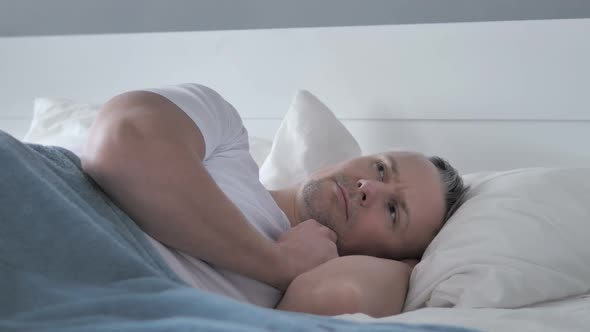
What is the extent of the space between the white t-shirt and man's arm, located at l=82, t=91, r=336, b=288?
1.3 inches

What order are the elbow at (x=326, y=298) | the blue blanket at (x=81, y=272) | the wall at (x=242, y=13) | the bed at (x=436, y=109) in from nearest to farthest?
the blue blanket at (x=81, y=272) → the elbow at (x=326, y=298) → the bed at (x=436, y=109) → the wall at (x=242, y=13)

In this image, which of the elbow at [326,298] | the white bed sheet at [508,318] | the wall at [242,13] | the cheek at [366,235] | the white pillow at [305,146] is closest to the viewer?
the white bed sheet at [508,318]

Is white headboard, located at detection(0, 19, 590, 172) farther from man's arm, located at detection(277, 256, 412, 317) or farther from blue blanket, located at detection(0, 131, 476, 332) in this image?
blue blanket, located at detection(0, 131, 476, 332)

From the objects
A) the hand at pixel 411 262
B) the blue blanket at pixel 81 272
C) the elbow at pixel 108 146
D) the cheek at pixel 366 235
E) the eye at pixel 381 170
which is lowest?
the hand at pixel 411 262

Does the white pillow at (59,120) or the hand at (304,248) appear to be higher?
the white pillow at (59,120)

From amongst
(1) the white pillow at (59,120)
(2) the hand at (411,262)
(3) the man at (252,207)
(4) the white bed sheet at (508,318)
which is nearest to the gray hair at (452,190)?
(3) the man at (252,207)

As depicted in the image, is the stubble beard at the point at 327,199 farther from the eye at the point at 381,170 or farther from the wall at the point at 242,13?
the wall at the point at 242,13

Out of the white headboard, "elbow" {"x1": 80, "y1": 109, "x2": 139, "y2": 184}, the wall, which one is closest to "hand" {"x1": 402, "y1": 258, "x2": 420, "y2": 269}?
the white headboard

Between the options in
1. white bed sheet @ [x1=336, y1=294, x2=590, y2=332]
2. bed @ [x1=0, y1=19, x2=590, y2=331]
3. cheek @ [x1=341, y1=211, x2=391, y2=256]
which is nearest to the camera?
white bed sheet @ [x1=336, y1=294, x2=590, y2=332]

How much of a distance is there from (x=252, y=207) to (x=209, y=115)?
0.20 meters

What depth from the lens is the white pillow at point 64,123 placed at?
2078 mm

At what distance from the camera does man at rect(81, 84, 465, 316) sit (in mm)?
1222

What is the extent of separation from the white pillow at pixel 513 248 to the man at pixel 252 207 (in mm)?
89

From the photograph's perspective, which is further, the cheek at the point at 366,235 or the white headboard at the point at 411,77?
the white headboard at the point at 411,77
